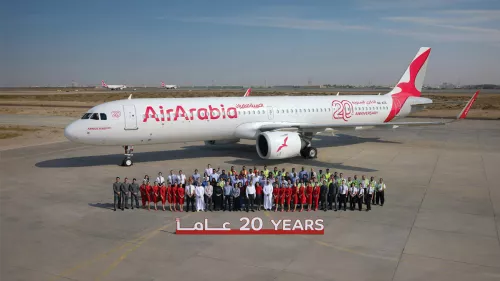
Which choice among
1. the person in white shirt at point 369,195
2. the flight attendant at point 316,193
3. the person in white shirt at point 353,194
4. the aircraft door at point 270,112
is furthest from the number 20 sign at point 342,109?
the flight attendant at point 316,193

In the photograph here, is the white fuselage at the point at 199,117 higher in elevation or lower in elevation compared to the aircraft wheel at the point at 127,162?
higher

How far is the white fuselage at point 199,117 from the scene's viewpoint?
917 inches

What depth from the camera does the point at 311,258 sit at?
11695mm

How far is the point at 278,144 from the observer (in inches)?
963

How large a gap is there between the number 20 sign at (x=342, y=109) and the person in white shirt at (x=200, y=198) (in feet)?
60.2

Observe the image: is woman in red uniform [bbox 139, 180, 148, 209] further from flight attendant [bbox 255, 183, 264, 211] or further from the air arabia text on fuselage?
the air arabia text on fuselage

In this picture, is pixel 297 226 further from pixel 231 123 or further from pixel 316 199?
pixel 231 123

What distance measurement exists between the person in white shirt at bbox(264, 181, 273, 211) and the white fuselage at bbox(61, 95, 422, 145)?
34.8 feet

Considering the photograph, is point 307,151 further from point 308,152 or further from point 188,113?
point 188,113

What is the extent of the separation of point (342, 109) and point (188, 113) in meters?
13.3

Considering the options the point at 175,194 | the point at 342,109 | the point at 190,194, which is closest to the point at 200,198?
the point at 190,194

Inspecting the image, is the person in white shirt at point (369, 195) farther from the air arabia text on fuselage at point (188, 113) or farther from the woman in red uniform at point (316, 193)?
the air arabia text on fuselage at point (188, 113)

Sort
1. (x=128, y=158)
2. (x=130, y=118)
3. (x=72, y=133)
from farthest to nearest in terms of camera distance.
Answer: (x=128, y=158), (x=130, y=118), (x=72, y=133)

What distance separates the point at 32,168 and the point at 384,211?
2072 centimetres
